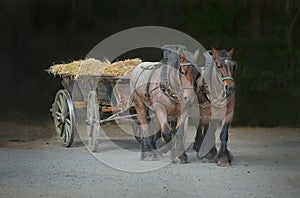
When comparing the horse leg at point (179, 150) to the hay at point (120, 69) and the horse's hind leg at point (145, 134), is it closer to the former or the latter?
the horse's hind leg at point (145, 134)

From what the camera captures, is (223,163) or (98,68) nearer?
(223,163)

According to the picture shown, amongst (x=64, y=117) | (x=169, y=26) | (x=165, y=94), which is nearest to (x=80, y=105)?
(x=64, y=117)

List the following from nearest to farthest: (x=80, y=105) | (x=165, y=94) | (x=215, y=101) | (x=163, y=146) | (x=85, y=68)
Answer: (x=215, y=101), (x=165, y=94), (x=163, y=146), (x=85, y=68), (x=80, y=105)

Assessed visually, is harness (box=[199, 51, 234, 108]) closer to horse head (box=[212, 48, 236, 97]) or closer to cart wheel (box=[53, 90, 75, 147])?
horse head (box=[212, 48, 236, 97])

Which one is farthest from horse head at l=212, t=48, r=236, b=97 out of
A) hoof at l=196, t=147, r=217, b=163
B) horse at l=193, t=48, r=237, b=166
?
hoof at l=196, t=147, r=217, b=163

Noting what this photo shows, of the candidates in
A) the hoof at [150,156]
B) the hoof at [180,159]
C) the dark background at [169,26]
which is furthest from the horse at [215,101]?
the dark background at [169,26]

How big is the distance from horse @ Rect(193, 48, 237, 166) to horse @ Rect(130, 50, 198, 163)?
0.18 meters

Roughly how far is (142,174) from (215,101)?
112 centimetres

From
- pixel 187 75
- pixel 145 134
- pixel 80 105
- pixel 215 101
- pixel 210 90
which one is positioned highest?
pixel 187 75

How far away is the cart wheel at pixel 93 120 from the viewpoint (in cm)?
823

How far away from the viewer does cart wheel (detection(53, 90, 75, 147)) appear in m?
8.57

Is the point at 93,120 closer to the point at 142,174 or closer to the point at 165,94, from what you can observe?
the point at 165,94

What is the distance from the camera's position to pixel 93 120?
830cm

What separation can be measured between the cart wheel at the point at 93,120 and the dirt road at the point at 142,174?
0.56 ft
